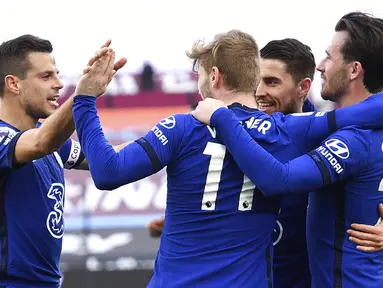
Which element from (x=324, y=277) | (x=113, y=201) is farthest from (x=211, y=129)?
(x=113, y=201)

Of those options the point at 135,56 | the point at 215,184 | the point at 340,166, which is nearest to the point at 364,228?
the point at 340,166

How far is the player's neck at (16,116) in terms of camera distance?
5.02m

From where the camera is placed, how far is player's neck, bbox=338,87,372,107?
434 cm

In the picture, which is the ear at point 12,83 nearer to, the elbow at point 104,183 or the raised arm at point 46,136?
the raised arm at point 46,136

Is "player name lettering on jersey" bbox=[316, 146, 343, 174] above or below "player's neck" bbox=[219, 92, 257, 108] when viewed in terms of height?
below

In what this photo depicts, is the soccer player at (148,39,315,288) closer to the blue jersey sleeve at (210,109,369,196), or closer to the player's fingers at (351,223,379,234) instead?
the player's fingers at (351,223,379,234)

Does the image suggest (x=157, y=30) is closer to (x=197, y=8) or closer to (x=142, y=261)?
(x=197, y=8)

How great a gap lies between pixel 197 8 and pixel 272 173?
12838mm

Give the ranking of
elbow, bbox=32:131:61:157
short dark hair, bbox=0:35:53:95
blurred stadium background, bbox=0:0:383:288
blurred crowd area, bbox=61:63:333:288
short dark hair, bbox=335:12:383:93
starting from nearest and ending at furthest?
short dark hair, bbox=335:12:383:93 < elbow, bbox=32:131:61:157 < short dark hair, bbox=0:35:53:95 < blurred crowd area, bbox=61:63:333:288 < blurred stadium background, bbox=0:0:383:288

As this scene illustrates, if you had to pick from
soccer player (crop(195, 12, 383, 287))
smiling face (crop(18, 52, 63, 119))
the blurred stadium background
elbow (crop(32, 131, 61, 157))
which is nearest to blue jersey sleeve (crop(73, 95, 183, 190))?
soccer player (crop(195, 12, 383, 287))

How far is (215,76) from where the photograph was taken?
3963mm

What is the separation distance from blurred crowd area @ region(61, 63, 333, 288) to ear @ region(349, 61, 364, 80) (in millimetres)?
5478

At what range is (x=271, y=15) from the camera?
15.9 meters

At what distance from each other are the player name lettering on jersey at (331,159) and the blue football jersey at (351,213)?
44 millimetres
